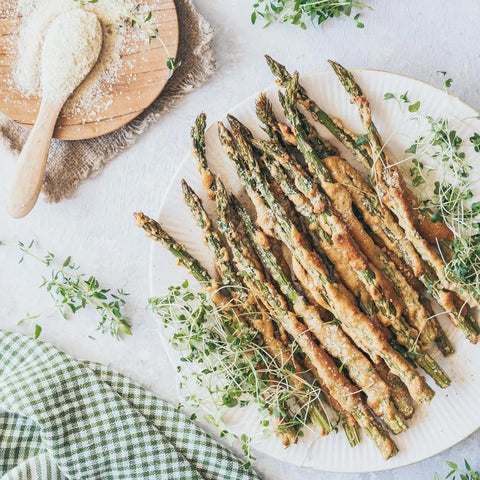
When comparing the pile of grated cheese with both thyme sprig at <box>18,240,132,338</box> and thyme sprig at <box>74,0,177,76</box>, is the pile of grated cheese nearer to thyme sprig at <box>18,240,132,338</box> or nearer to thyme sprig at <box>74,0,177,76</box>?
thyme sprig at <box>74,0,177,76</box>

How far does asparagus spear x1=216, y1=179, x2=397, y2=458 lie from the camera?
289 cm

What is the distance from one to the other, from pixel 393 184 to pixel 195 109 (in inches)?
46.4

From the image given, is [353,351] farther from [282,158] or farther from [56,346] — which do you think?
[56,346]

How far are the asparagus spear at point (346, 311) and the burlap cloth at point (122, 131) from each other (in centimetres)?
79

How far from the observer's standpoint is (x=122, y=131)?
3.33m

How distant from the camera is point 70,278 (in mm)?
3412

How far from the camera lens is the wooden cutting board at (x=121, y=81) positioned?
3203 millimetres

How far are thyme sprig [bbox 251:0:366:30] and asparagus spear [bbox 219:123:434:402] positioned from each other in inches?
37.1

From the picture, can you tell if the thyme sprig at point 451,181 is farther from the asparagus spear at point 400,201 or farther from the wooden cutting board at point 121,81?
the wooden cutting board at point 121,81

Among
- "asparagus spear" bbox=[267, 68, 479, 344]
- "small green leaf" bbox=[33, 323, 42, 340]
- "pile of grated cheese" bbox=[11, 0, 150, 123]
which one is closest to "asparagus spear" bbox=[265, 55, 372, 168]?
"asparagus spear" bbox=[267, 68, 479, 344]

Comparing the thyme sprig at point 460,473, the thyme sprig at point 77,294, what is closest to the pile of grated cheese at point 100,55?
the thyme sprig at point 77,294

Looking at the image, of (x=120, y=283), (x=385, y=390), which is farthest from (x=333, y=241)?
(x=120, y=283)

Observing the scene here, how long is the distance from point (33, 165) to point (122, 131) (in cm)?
52

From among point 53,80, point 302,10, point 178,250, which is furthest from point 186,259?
point 302,10
